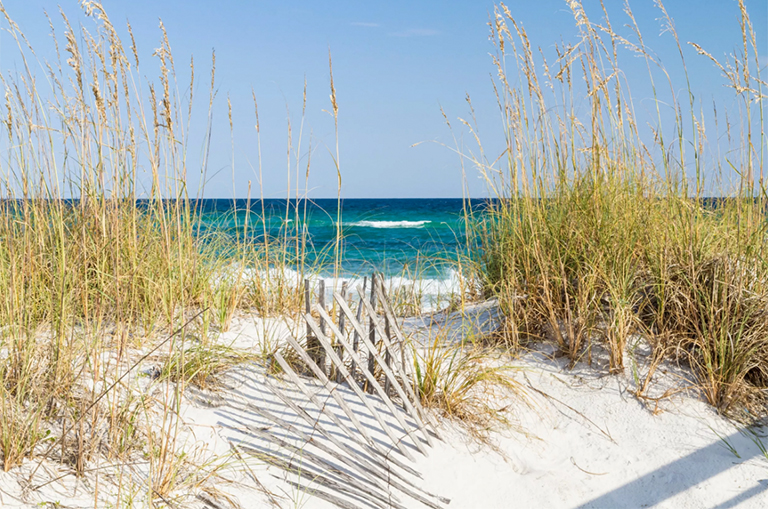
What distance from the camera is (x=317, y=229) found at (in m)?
20.2

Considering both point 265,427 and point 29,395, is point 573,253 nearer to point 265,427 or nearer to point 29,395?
point 265,427

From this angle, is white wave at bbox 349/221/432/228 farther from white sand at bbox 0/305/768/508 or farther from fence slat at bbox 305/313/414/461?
fence slat at bbox 305/313/414/461

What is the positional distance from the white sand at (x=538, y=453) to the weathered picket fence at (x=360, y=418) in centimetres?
2

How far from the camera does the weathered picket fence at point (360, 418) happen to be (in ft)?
7.06

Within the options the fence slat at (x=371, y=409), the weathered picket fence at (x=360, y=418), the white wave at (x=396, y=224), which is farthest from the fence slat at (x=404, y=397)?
the white wave at (x=396, y=224)

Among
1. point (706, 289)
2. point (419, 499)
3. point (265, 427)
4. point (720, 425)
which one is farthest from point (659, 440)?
point (265, 427)

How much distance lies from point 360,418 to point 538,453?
2.90 feet

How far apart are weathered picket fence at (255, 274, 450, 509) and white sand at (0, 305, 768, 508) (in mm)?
22

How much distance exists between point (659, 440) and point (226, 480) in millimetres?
2073

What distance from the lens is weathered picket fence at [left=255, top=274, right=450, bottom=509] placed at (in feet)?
7.06

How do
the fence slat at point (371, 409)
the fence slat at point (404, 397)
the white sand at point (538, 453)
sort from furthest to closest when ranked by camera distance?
the fence slat at point (404, 397)
the fence slat at point (371, 409)
the white sand at point (538, 453)

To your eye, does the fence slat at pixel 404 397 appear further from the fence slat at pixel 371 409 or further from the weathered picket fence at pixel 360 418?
the fence slat at pixel 371 409

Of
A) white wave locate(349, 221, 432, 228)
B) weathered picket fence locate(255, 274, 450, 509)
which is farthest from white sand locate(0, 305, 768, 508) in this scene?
white wave locate(349, 221, 432, 228)

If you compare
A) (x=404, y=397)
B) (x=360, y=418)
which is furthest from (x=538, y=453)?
(x=360, y=418)
